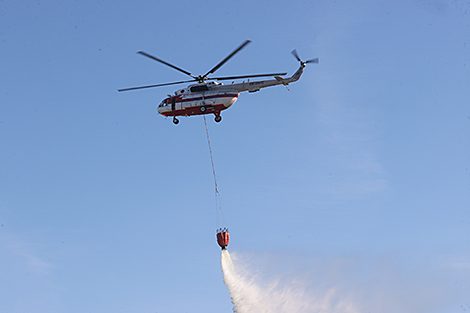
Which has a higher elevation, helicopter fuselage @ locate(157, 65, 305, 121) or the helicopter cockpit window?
the helicopter cockpit window

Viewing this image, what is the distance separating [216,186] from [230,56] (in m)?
15.4

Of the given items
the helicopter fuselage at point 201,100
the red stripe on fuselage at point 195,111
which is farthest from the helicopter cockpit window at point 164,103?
the red stripe on fuselage at point 195,111

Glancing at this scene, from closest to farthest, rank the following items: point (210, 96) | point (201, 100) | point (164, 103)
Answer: point (210, 96) < point (201, 100) < point (164, 103)

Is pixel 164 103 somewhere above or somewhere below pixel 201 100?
above

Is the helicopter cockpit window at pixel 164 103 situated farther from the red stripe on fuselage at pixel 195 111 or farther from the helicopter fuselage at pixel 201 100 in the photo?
the red stripe on fuselage at pixel 195 111

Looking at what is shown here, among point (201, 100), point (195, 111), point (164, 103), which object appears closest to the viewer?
point (201, 100)

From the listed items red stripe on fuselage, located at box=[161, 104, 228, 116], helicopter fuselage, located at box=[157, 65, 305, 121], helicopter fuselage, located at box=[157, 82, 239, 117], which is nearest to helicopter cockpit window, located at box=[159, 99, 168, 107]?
helicopter fuselage, located at box=[157, 82, 239, 117]

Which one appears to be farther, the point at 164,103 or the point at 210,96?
the point at 164,103

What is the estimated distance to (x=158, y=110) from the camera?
84.9 meters

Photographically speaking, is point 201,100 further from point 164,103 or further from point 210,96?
point 164,103

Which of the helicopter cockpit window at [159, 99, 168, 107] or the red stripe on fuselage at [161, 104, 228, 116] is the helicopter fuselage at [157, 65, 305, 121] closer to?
the red stripe on fuselage at [161, 104, 228, 116]

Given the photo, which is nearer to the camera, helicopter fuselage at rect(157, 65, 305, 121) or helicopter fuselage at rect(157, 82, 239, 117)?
helicopter fuselage at rect(157, 65, 305, 121)

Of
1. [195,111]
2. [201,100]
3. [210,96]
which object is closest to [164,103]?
[195,111]

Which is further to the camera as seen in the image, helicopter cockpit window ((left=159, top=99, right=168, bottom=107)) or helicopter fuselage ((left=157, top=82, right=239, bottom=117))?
helicopter cockpit window ((left=159, top=99, right=168, bottom=107))
